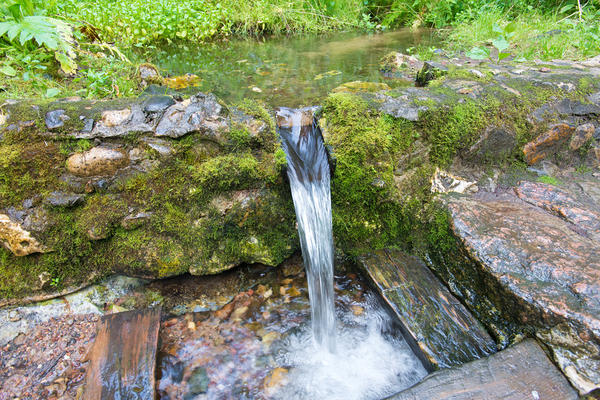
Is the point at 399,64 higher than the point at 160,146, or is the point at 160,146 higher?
the point at 399,64

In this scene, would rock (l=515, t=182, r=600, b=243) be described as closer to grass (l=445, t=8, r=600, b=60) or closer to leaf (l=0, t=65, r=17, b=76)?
grass (l=445, t=8, r=600, b=60)

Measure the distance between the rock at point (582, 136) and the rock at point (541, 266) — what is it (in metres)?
0.67

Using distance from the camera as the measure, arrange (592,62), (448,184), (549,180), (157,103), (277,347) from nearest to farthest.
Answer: (277,347)
(157,103)
(448,184)
(549,180)
(592,62)

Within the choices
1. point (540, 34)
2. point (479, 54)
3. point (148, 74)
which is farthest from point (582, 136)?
point (148, 74)

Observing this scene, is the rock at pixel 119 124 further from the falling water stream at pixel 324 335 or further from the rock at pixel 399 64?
the rock at pixel 399 64

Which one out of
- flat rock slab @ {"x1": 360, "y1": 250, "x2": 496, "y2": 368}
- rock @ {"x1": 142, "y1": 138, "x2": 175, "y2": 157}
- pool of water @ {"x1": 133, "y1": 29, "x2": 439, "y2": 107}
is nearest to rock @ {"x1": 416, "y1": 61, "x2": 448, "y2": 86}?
pool of water @ {"x1": 133, "y1": 29, "x2": 439, "y2": 107}

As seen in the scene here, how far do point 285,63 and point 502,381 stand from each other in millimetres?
4598

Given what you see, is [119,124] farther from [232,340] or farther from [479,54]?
[479,54]

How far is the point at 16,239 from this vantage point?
228 centimetres

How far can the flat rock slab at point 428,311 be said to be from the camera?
2.04 metres

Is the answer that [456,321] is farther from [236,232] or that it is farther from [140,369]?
[140,369]

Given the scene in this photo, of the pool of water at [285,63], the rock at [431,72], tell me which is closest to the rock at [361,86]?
the pool of water at [285,63]

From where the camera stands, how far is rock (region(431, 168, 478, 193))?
2748 millimetres

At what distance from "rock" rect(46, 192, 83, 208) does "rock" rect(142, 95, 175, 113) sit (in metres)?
0.73
